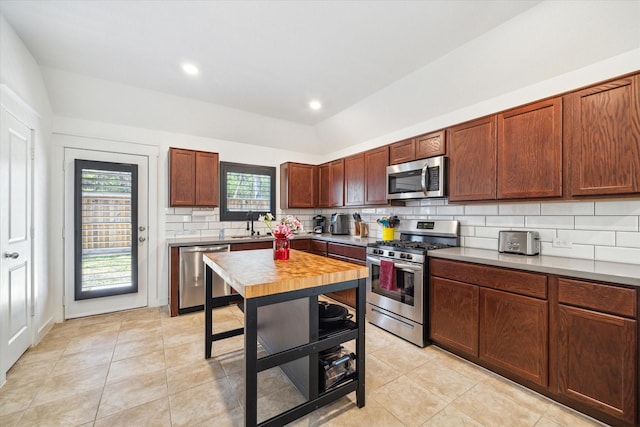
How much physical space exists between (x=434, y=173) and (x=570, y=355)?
188cm

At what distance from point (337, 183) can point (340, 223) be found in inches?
27.2

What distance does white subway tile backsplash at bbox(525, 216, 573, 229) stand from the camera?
2.31 metres

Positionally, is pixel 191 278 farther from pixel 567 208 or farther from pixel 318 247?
pixel 567 208

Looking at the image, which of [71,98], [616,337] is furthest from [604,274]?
[71,98]

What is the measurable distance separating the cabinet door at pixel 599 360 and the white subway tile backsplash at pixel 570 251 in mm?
726

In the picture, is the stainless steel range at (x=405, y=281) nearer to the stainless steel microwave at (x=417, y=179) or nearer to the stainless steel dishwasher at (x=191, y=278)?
the stainless steel microwave at (x=417, y=179)

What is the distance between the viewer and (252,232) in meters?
4.52

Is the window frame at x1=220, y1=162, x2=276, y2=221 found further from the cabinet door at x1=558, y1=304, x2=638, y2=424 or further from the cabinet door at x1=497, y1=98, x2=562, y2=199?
the cabinet door at x1=558, y1=304, x2=638, y2=424

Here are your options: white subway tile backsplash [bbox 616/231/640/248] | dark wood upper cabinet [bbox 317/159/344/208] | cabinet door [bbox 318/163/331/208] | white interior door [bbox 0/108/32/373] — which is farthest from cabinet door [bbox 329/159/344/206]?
white interior door [bbox 0/108/32/373]

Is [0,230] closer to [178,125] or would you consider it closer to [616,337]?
[178,125]

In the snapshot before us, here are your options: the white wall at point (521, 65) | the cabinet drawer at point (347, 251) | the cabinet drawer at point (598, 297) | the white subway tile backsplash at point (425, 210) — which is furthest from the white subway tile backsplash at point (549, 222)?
the cabinet drawer at point (347, 251)

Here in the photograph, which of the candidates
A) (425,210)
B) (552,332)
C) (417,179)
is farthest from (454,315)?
(417,179)

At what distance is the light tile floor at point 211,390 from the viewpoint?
5.68 ft

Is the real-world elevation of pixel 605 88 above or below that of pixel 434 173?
above
